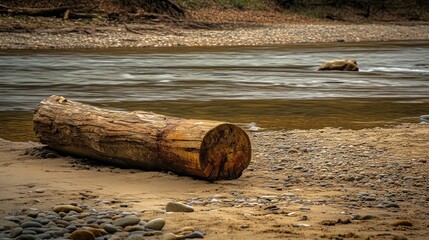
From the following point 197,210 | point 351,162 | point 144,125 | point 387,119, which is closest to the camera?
point 197,210

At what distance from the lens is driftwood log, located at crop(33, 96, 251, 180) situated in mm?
7500

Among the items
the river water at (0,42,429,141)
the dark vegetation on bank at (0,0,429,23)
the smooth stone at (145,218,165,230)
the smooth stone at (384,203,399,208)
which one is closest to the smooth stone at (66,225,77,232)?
the smooth stone at (145,218,165,230)

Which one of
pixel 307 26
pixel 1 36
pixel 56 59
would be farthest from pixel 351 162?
pixel 307 26

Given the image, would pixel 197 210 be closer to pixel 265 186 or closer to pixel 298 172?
pixel 265 186

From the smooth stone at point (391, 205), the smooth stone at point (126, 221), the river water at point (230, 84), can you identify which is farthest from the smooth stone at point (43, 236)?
the river water at point (230, 84)

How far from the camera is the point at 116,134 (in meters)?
8.16

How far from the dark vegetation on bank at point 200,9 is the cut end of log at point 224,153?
29183 mm

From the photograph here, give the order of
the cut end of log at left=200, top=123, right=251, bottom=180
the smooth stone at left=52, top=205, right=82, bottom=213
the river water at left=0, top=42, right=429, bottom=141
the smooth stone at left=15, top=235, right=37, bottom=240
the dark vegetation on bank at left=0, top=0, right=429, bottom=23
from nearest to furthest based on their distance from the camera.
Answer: the smooth stone at left=15, top=235, right=37, bottom=240
the smooth stone at left=52, top=205, right=82, bottom=213
the cut end of log at left=200, top=123, right=251, bottom=180
the river water at left=0, top=42, right=429, bottom=141
the dark vegetation on bank at left=0, top=0, right=429, bottom=23

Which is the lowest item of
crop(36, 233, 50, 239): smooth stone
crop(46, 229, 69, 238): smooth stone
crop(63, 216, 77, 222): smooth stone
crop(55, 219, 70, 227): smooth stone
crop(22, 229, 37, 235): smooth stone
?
crop(63, 216, 77, 222): smooth stone

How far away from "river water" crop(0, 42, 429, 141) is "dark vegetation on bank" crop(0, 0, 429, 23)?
6.93 metres

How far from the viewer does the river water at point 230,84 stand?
13547 mm

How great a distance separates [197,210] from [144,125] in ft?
6.33

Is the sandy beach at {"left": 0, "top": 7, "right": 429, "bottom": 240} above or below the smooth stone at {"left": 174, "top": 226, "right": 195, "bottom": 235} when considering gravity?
below

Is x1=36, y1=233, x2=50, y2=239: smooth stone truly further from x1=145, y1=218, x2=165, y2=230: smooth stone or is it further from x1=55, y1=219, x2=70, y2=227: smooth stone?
x1=145, y1=218, x2=165, y2=230: smooth stone
